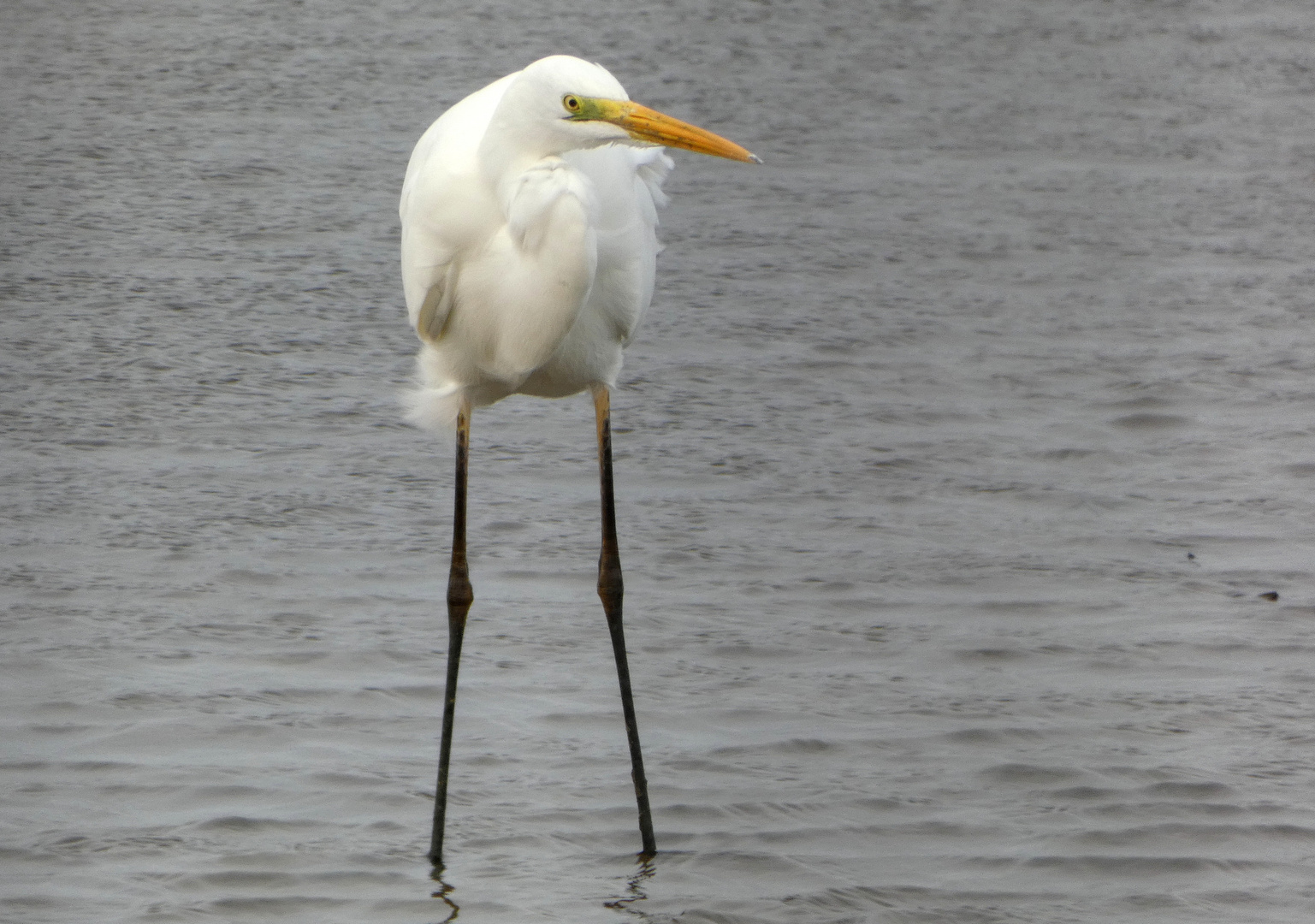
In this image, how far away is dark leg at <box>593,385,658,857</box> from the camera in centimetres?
401

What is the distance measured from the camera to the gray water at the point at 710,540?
3.96 m

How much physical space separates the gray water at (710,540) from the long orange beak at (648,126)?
140 centimetres

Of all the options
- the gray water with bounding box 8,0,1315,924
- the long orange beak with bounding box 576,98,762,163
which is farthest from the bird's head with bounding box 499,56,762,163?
the gray water with bounding box 8,0,1315,924

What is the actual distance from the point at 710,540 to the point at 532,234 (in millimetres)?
1851

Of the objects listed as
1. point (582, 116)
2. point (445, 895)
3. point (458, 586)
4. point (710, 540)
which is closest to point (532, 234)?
point (582, 116)

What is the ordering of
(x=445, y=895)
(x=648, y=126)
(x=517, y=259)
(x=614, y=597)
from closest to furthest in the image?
1. (x=648, y=126)
2. (x=445, y=895)
3. (x=517, y=259)
4. (x=614, y=597)

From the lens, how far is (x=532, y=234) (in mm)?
3783

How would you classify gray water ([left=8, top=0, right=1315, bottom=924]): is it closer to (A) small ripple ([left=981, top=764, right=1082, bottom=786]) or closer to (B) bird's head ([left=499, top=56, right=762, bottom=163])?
(A) small ripple ([left=981, top=764, right=1082, bottom=786])

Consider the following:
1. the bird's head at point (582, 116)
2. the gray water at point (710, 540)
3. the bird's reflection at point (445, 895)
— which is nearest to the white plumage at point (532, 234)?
the bird's head at point (582, 116)

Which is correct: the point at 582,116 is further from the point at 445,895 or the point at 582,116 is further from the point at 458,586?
the point at 445,895

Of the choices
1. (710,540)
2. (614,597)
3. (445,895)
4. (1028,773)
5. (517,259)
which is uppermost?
(517,259)

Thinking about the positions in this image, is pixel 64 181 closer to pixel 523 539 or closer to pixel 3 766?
pixel 523 539

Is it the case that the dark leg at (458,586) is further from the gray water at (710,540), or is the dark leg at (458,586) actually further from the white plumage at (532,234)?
the gray water at (710,540)

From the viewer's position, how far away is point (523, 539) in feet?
17.8
